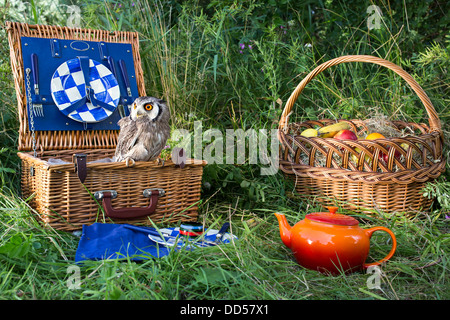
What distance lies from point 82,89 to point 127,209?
984 millimetres

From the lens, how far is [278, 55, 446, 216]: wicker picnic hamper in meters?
2.05

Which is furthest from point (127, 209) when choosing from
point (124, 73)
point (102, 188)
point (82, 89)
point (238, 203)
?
point (124, 73)

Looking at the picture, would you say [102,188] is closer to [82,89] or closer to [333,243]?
[82,89]

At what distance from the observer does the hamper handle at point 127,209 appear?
1.96m

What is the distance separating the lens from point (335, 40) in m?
3.63

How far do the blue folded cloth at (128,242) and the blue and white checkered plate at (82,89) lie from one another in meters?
0.96

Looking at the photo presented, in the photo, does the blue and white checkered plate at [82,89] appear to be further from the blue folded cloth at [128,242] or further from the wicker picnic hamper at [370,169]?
the wicker picnic hamper at [370,169]

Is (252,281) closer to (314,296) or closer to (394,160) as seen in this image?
(314,296)

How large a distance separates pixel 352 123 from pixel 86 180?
1685 millimetres

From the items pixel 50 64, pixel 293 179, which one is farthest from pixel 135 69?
pixel 293 179

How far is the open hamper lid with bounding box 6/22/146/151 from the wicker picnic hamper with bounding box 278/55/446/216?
1.18 metres

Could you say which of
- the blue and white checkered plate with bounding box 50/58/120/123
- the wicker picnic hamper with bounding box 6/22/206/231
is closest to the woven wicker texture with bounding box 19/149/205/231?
the wicker picnic hamper with bounding box 6/22/206/231

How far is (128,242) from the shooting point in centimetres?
173

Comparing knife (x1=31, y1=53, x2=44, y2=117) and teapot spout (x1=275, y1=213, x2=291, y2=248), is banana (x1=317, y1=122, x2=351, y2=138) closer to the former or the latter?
teapot spout (x1=275, y1=213, x2=291, y2=248)
